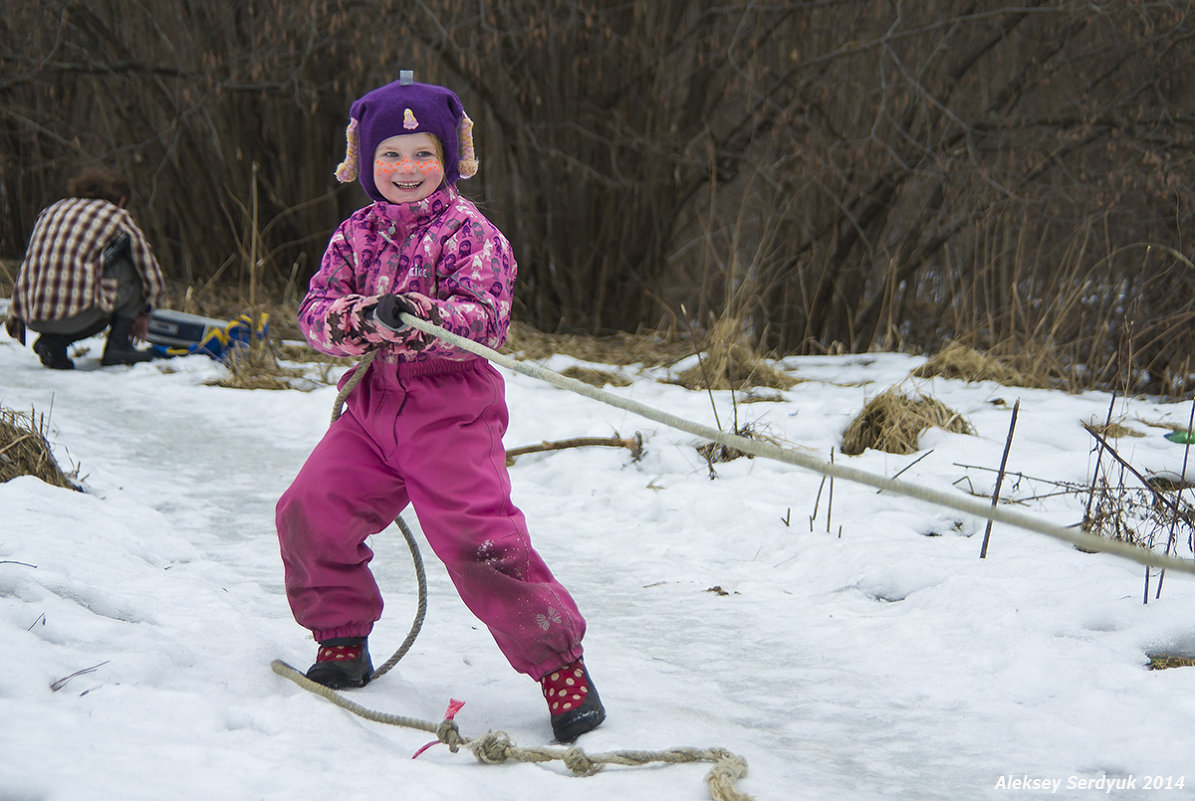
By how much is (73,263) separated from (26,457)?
139 inches

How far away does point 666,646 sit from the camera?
2918 millimetres

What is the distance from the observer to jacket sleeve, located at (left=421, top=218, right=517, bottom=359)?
229 cm

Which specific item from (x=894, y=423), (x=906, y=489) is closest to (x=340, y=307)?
(x=906, y=489)

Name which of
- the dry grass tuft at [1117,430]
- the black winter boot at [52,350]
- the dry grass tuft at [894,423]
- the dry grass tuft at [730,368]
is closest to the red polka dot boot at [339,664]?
the dry grass tuft at [894,423]

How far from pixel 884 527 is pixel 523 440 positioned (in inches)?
77.3

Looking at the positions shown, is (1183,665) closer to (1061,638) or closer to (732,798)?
(1061,638)

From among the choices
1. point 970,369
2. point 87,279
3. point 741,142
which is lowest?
point 970,369

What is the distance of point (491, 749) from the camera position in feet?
6.78

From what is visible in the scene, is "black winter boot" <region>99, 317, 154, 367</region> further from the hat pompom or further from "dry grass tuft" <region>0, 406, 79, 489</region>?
the hat pompom

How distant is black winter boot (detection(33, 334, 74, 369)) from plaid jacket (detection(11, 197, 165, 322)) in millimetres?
135

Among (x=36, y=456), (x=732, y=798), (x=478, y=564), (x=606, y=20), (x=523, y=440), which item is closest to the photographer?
(x=732, y=798)

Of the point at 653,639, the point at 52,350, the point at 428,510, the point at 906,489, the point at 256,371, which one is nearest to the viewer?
the point at 906,489

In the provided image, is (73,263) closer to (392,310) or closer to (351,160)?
(351,160)

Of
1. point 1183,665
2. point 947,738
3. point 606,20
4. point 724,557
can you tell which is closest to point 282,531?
point 947,738
